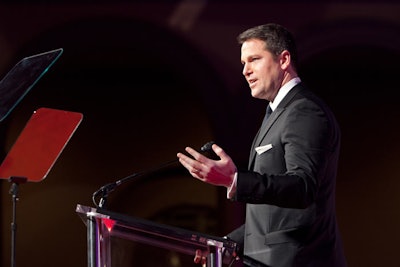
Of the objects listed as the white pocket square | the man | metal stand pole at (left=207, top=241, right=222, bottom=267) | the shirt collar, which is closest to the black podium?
metal stand pole at (left=207, top=241, right=222, bottom=267)

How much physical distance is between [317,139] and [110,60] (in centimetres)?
685

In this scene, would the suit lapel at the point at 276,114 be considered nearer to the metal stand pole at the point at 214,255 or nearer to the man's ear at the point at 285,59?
the man's ear at the point at 285,59

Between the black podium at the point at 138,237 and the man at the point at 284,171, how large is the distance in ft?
0.65

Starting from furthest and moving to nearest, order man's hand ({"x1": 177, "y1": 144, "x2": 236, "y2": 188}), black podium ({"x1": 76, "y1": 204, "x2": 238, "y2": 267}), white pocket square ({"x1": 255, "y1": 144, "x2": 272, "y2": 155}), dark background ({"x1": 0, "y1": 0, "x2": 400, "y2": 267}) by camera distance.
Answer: dark background ({"x1": 0, "y1": 0, "x2": 400, "y2": 267}) < white pocket square ({"x1": 255, "y1": 144, "x2": 272, "y2": 155}) < black podium ({"x1": 76, "y1": 204, "x2": 238, "y2": 267}) < man's hand ({"x1": 177, "y1": 144, "x2": 236, "y2": 188})

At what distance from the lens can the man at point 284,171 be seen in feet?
9.04

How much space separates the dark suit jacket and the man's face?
122 millimetres

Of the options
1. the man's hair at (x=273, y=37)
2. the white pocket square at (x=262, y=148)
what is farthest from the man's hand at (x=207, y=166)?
the man's hair at (x=273, y=37)

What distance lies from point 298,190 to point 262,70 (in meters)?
0.68

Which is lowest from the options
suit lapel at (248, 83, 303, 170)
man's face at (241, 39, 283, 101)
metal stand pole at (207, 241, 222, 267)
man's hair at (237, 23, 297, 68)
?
metal stand pole at (207, 241, 222, 267)

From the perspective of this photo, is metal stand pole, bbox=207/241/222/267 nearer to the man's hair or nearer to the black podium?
the black podium

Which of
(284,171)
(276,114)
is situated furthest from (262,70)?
(284,171)

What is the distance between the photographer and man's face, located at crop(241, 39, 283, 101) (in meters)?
3.27

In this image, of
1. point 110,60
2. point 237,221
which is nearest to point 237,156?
point 237,221

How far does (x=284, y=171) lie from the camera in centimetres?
303
